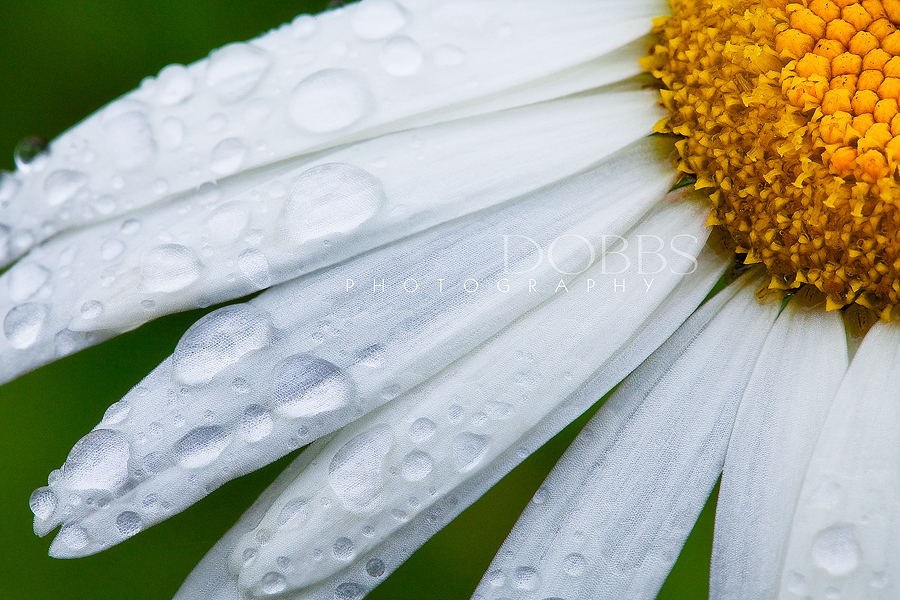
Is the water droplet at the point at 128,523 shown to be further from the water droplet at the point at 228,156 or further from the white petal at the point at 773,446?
the white petal at the point at 773,446

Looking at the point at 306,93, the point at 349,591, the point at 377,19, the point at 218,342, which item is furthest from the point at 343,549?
the point at 377,19

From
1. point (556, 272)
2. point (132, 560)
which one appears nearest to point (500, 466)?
point (556, 272)

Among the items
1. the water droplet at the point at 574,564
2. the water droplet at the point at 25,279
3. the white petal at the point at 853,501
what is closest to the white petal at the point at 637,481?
the water droplet at the point at 574,564

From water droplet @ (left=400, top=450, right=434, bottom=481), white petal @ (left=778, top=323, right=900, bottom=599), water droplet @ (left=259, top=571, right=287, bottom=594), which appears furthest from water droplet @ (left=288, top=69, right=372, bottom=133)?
white petal @ (left=778, top=323, right=900, bottom=599)

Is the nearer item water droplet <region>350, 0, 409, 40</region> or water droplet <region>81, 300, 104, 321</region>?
water droplet <region>81, 300, 104, 321</region>

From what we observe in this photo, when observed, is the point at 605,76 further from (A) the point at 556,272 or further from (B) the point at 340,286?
(B) the point at 340,286

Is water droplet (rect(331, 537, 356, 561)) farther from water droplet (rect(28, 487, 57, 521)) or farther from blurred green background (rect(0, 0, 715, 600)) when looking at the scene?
blurred green background (rect(0, 0, 715, 600))
